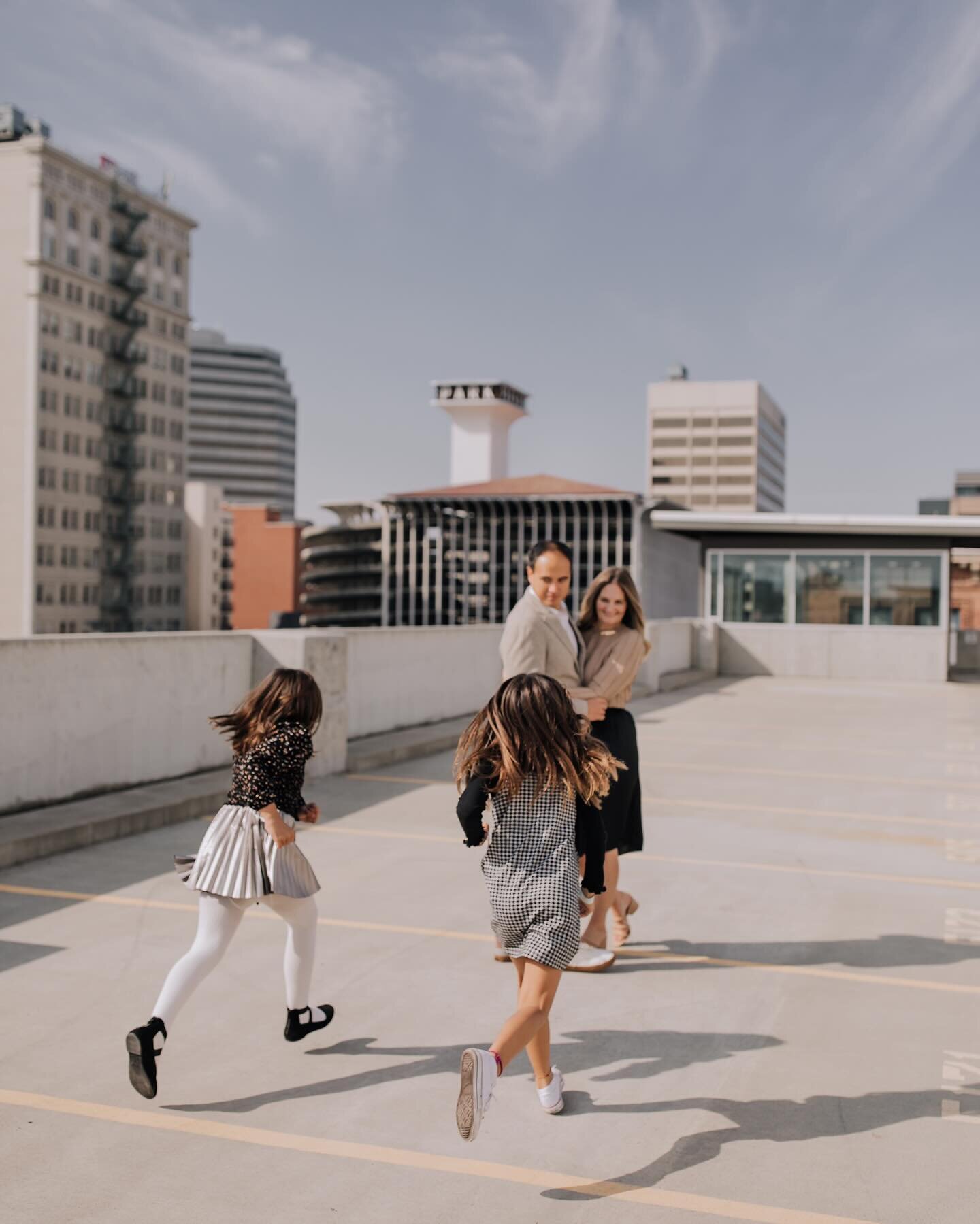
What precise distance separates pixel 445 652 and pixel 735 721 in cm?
427

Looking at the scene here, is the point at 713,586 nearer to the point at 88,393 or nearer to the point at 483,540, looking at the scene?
the point at 88,393

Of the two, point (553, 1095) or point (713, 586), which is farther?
point (713, 586)

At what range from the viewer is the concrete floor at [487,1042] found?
3.46 metres

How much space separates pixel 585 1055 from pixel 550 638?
175cm

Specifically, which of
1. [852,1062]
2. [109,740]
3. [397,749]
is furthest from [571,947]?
[397,749]

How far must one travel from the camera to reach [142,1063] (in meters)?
3.92

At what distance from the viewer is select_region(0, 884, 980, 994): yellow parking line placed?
17.9 feet

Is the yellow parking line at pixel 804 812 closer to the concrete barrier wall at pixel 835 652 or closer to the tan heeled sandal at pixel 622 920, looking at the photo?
the tan heeled sandal at pixel 622 920

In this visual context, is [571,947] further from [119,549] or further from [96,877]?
[119,549]

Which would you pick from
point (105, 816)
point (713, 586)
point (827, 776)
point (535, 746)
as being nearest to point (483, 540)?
point (713, 586)

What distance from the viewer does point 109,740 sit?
30.3 ft

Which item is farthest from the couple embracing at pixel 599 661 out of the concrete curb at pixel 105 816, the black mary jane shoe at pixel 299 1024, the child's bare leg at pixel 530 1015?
the concrete curb at pixel 105 816

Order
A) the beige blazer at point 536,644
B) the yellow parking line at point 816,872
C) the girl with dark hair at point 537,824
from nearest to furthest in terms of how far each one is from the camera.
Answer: the girl with dark hair at point 537,824, the beige blazer at point 536,644, the yellow parking line at point 816,872

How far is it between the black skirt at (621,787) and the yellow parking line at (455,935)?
2.01ft
